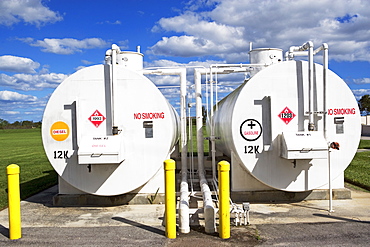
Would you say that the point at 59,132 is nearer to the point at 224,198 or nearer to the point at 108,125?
the point at 108,125

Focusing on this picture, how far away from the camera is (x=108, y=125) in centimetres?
737

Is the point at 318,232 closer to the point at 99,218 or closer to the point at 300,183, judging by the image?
the point at 300,183

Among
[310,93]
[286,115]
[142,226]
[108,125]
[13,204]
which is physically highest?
[310,93]

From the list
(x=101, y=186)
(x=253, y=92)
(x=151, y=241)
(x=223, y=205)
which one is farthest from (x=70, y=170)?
(x=253, y=92)

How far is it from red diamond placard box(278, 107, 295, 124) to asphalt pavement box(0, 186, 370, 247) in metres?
1.70

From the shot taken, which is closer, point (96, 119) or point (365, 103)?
point (96, 119)

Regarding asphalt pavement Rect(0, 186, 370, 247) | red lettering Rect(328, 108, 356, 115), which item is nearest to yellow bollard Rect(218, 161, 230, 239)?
asphalt pavement Rect(0, 186, 370, 247)

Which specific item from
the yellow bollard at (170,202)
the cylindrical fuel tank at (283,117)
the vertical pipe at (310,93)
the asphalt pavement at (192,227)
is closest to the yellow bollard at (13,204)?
the asphalt pavement at (192,227)

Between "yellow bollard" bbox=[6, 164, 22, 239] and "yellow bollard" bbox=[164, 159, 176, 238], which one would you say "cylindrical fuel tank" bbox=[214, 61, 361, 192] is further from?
"yellow bollard" bbox=[6, 164, 22, 239]

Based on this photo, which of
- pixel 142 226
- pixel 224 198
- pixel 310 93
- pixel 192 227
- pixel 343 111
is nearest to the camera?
pixel 224 198

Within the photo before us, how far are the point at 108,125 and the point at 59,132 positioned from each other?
0.96 metres

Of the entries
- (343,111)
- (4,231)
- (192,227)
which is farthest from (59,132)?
(343,111)

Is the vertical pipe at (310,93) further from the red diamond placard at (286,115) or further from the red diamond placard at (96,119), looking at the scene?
the red diamond placard at (96,119)

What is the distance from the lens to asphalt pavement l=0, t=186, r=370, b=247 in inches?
215
